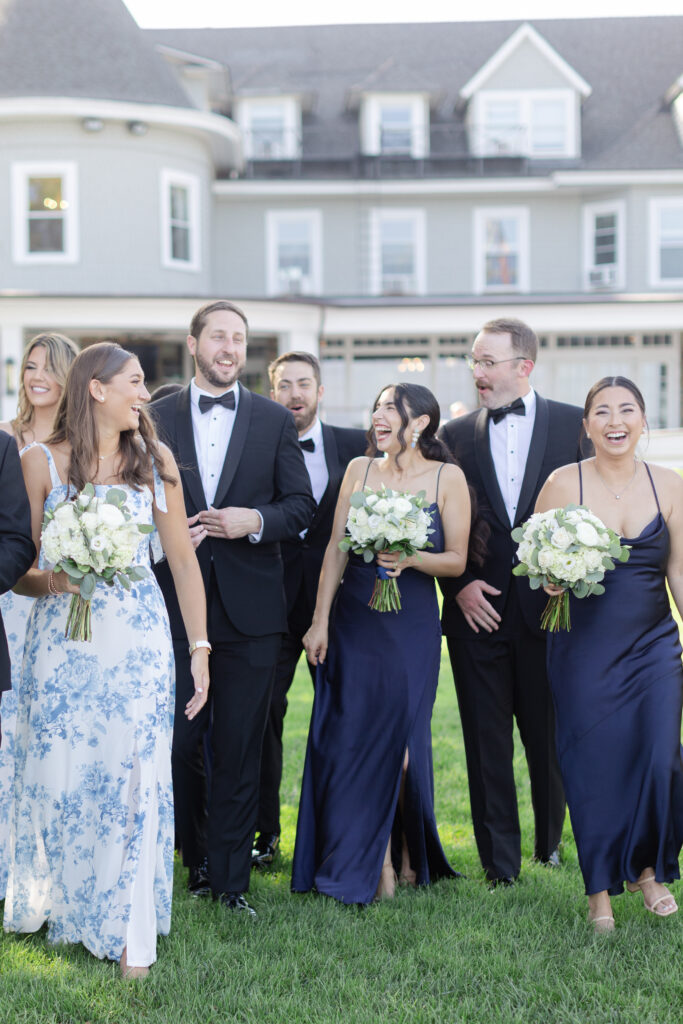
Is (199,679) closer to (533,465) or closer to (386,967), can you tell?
(386,967)

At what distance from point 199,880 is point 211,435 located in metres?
2.28

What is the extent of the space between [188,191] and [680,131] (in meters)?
13.9

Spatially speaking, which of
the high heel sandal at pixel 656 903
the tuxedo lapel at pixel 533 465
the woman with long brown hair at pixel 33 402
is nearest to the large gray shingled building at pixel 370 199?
the woman with long brown hair at pixel 33 402

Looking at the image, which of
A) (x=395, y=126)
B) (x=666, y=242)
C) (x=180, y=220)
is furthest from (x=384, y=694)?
(x=395, y=126)

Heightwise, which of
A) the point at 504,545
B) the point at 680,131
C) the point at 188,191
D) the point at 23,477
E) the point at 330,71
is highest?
the point at 330,71

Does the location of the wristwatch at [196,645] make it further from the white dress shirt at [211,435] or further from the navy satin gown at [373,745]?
the navy satin gown at [373,745]

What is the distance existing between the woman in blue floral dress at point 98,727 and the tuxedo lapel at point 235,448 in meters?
0.73

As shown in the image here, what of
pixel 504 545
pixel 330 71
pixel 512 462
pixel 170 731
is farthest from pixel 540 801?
pixel 330 71

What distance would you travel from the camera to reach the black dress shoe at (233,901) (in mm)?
5223

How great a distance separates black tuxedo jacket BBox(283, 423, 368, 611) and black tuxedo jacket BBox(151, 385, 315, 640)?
109 centimetres

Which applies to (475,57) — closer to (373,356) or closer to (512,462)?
(373,356)

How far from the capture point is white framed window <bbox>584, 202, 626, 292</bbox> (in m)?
A: 29.2

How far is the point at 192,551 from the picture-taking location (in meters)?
4.87

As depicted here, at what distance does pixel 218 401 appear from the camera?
5512 mm
